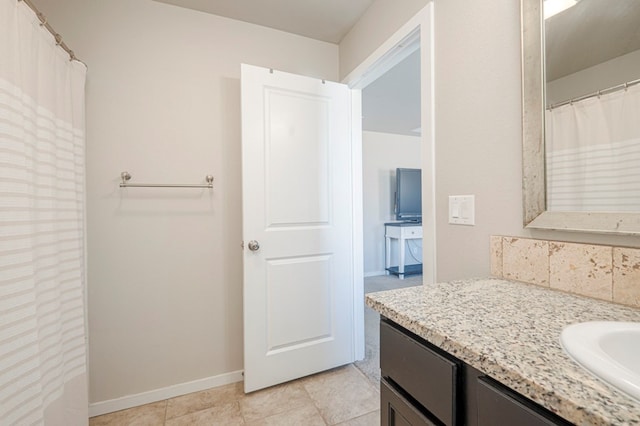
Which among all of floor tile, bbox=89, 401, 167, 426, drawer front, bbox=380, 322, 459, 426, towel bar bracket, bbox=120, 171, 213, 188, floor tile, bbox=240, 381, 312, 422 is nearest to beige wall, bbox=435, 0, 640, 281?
drawer front, bbox=380, 322, 459, 426

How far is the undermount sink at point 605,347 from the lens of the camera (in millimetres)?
407

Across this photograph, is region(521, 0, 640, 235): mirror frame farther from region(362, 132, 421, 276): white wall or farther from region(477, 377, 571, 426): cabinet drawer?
region(362, 132, 421, 276): white wall

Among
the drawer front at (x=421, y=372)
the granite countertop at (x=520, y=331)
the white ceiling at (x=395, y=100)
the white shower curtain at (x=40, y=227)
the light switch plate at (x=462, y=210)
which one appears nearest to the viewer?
the granite countertop at (x=520, y=331)

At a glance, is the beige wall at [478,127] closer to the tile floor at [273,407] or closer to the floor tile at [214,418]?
the tile floor at [273,407]

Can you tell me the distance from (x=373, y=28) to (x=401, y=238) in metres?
3.14

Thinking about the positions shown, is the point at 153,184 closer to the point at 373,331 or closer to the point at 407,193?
the point at 373,331

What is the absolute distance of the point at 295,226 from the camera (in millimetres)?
1747

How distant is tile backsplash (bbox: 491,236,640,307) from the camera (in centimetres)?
68

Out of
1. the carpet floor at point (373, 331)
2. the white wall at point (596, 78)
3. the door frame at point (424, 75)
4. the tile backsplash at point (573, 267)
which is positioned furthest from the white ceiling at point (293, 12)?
the carpet floor at point (373, 331)

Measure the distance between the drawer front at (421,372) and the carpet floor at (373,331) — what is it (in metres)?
1.24

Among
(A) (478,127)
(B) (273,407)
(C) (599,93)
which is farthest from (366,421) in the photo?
(C) (599,93)

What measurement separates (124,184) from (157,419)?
1.29 metres

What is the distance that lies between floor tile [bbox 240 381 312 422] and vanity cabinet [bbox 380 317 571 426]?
1.02 metres

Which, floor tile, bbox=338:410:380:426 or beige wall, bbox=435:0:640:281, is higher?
beige wall, bbox=435:0:640:281
